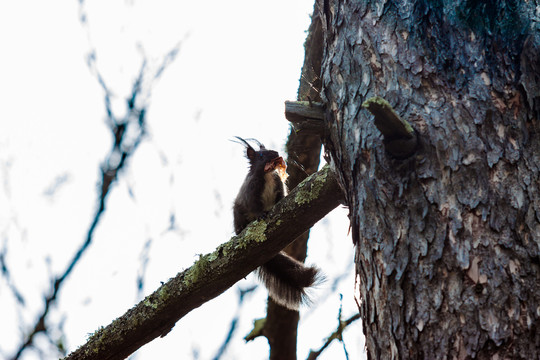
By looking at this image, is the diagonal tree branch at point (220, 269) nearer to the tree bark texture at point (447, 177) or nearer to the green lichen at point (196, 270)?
the green lichen at point (196, 270)

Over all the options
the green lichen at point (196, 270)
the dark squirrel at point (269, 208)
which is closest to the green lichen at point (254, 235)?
the green lichen at point (196, 270)

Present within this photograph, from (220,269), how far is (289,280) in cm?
106

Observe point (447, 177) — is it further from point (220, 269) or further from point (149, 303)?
point (149, 303)

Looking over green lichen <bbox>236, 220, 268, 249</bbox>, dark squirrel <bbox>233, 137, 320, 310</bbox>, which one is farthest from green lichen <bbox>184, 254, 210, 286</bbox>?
dark squirrel <bbox>233, 137, 320, 310</bbox>

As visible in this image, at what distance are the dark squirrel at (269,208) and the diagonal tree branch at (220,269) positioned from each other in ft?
2.62

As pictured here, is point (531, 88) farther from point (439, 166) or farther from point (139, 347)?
point (139, 347)

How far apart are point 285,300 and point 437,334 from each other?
8.05 feet

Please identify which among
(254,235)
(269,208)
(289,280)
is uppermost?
(269,208)

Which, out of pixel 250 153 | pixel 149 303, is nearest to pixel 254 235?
pixel 149 303

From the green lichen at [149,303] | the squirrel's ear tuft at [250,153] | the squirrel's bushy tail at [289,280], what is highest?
the squirrel's ear tuft at [250,153]

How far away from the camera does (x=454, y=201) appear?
1.73 meters

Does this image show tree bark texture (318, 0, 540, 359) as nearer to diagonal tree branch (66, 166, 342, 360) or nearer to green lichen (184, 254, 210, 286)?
diagonal tree branch (66, 166, 342, 360)

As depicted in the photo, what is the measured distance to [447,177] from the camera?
69.6 inches

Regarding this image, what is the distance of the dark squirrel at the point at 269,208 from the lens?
3.94 meters
